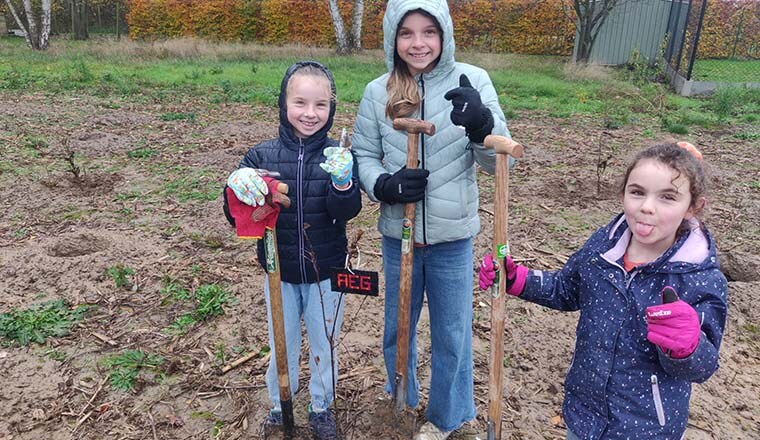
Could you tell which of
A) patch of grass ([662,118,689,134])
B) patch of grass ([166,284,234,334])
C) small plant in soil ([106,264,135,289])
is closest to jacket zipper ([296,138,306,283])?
patch of grass ([166,284,234,334])

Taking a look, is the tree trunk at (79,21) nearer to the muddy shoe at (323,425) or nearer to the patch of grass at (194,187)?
the patch of grass at (194,187)

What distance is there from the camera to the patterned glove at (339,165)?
8.35ft

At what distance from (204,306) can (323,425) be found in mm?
1659

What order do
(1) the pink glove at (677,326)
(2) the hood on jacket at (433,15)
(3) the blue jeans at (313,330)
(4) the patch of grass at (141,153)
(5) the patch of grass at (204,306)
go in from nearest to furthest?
(1) the pink glove at (677,326) → (2) the hood on jacket at (433,15) → (3) the blue jeans at (313,330) → (5) the patch of grass at (204,306) → (4) the patch of grass at (141,153)

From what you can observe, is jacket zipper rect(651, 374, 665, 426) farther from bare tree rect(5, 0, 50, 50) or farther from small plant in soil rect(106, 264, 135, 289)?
bare tree rect(5, 0, 50, 50)

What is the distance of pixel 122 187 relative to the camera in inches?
263

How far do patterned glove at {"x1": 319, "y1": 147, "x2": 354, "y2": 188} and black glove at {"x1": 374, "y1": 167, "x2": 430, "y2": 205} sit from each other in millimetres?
169

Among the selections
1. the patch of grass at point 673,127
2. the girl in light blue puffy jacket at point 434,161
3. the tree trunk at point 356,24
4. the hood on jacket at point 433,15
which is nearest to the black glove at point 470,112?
the girl in light blue puffy jacket at point 434,161

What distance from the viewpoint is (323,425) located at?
3041 millimetres

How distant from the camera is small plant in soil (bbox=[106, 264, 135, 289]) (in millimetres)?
4500

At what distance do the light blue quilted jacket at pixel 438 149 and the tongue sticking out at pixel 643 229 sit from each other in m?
0.77

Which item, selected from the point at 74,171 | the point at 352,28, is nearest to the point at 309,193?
the point at 74,171

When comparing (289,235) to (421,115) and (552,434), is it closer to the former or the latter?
(421,115)

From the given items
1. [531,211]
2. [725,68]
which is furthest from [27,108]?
[725,68]
